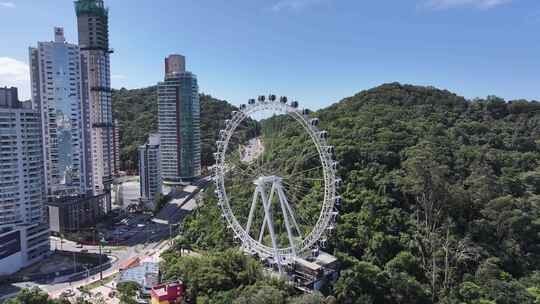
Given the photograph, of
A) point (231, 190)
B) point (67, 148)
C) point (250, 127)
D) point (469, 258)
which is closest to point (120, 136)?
point (67, 148)

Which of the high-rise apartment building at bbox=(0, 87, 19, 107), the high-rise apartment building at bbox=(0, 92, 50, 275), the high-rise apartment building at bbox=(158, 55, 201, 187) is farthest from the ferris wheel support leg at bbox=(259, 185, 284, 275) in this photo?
the high-rise apartment building at bbox=(158, 55, 201, 187)

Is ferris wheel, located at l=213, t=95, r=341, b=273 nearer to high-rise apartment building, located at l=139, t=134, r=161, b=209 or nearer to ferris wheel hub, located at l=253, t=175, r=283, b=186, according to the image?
ferris wheel hub, located at l=253, t=175, r=283, b=186

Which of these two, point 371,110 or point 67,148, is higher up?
point 371,110

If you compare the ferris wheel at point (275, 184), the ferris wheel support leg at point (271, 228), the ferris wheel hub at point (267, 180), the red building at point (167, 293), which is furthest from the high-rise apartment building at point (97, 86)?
the ferris wheel hub at point (267, 180)

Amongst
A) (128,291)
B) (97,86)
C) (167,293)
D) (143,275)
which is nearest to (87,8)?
(97,86)

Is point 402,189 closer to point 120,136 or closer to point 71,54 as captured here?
point 71,54

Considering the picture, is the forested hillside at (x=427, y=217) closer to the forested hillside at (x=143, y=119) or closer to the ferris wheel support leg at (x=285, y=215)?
the ferris wheel support leg at (x=285, y=215)
